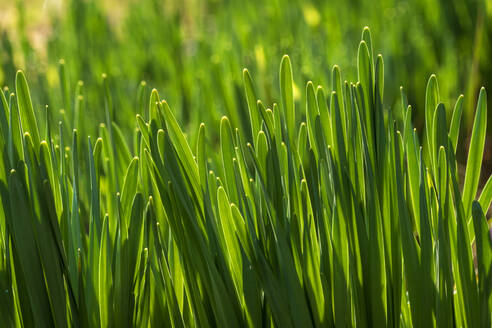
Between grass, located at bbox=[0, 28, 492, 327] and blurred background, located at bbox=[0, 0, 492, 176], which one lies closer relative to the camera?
grass, located at bbox=[0, 28, 492, 327]

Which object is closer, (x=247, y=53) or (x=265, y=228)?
(x=265, y=228)

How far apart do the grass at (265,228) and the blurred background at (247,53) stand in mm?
567

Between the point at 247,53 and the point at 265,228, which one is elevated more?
the point at 247,53

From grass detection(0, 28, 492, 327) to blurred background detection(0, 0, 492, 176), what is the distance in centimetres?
57

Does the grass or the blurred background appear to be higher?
the blurred background

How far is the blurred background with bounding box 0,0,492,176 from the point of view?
63.4 inches

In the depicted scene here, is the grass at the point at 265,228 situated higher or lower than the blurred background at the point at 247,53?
lower

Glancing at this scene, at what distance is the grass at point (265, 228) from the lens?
73 cm

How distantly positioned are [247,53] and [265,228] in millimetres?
1160

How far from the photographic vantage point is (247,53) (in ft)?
6.09

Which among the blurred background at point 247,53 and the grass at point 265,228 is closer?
the grass at point 265,228

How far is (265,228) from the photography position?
30.0 inches

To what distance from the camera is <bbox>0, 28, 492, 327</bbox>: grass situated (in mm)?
728

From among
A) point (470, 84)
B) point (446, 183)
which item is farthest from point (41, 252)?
point (470, 84)
